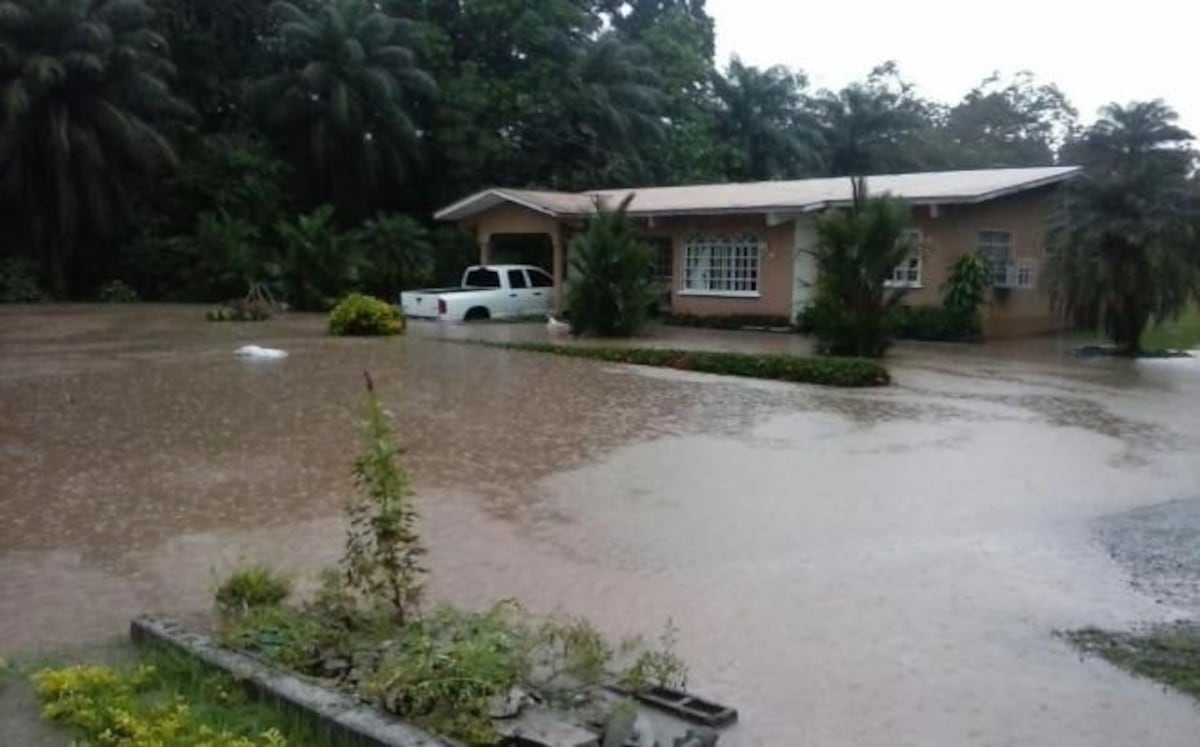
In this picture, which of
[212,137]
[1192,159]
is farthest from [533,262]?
[1192,159]

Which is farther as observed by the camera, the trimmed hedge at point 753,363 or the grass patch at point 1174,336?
the grass patch at point 1174,336

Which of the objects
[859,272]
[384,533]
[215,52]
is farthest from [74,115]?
[384,533]

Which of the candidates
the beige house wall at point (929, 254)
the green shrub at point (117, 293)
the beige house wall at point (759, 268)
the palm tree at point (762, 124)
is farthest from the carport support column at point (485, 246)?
the palm tree at point (762, 124)

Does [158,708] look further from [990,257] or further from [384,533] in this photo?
[990,257]

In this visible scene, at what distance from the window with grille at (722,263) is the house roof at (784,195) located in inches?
35.9

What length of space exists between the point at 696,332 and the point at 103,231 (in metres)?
19.9

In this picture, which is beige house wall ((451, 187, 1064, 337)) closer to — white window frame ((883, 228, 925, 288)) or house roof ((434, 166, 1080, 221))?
white window frame ((883, 228, 925, 288))

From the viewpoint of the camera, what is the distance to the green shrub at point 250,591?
5773mm

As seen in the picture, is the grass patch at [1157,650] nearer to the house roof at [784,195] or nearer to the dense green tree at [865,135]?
the house roof at [784,195]

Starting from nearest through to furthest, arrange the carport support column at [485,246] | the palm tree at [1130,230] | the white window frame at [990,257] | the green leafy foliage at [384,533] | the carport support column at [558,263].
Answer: the green leafy foliage at [384,533] < the palm tree at [1130,230] < the white window frame at [990,257] < the carport support column at [558,263] < the carport support column at [485,246]

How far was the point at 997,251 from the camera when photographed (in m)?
25.5

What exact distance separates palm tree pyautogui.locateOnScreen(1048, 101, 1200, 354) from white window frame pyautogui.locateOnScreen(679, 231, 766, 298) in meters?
7.04

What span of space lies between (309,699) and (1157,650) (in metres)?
3.96

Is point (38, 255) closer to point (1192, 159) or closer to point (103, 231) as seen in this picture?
point (103, 231)
